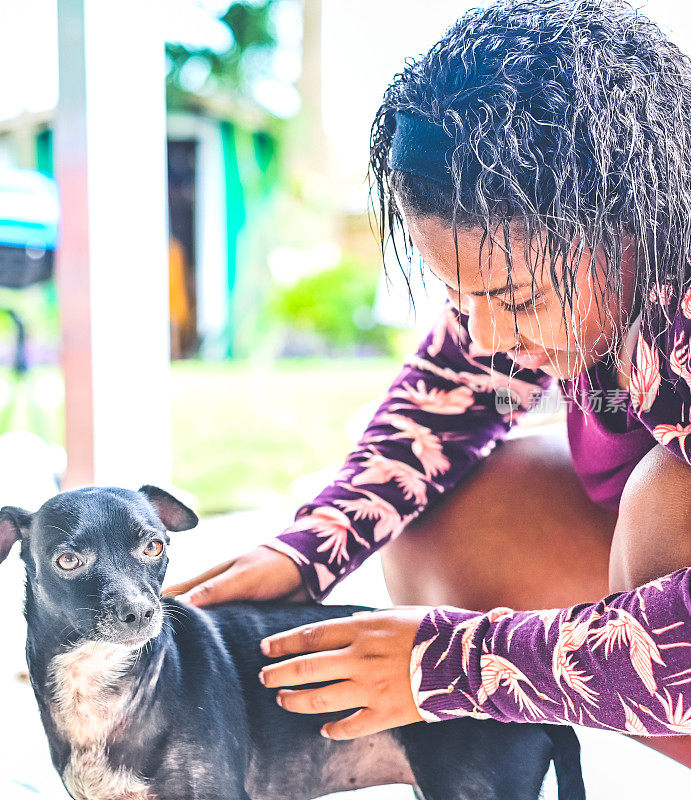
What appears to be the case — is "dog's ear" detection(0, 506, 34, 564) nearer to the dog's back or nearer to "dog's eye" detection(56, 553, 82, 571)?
"dog's eye" detection(56, 553, 82, 571)

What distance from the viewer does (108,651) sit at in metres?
0.69

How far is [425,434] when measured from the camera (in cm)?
109

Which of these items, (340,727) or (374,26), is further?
(374,26)

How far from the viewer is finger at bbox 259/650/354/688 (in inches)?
27.8

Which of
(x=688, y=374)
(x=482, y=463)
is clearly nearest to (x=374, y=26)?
(x=482, y=463)

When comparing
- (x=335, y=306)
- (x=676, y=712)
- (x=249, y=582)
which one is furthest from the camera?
(x=335, y=306)

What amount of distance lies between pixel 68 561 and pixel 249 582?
0.23 m

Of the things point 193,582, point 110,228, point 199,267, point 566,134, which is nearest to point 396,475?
point 193,582

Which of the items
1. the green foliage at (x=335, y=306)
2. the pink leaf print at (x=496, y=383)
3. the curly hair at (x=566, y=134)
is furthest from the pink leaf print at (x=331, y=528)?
the green foliage at (x=335, y=306)

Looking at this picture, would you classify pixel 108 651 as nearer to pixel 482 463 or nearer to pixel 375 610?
pixel 375 610

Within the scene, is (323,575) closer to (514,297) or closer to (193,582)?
(193,582)

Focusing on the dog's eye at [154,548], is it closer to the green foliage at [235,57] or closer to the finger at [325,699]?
the finger at [325,699]

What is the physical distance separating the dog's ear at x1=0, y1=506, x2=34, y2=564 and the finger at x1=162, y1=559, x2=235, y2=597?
15 centimetres

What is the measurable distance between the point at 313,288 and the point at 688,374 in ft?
13.2
